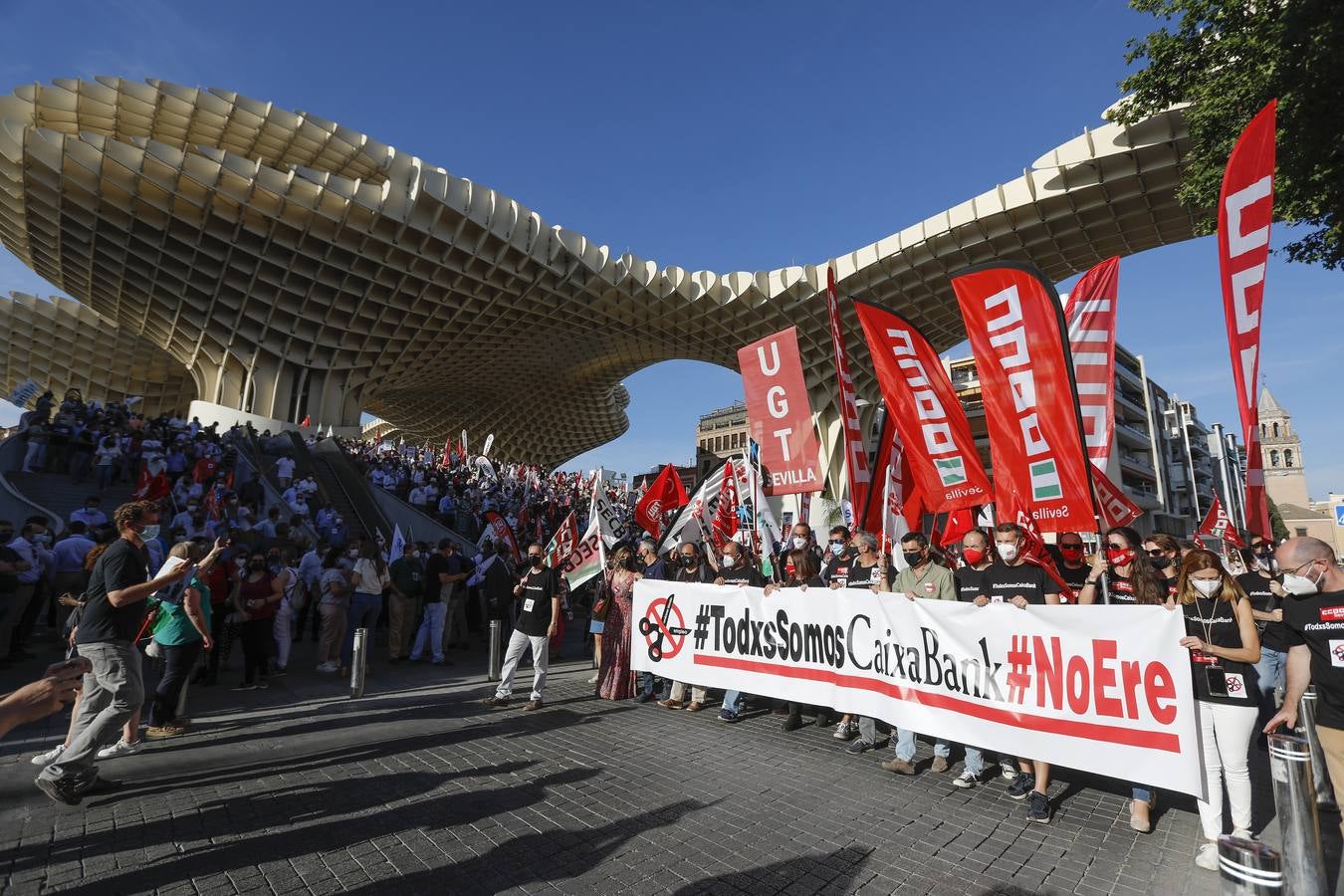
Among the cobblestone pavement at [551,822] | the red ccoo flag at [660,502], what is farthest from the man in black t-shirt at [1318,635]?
the red ccoo flag at [660,502]

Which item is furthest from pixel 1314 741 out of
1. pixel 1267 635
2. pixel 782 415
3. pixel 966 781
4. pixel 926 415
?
pixel 782 415

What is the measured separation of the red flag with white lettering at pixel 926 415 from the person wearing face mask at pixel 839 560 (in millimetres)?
1151

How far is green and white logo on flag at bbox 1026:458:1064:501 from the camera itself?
17.3 ft

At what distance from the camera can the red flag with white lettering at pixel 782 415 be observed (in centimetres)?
761

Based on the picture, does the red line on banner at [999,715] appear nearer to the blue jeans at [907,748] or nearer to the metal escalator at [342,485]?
the blue jeans at [907,748]

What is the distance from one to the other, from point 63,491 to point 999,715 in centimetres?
1848

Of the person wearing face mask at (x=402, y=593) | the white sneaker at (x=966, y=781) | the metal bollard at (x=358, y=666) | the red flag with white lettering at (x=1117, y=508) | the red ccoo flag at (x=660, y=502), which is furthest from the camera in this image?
the red ccoo flag at (x=660, y=502)

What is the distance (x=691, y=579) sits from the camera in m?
7.92

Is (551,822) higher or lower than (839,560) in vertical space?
lower

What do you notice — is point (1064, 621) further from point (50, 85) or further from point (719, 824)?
point (50, 85)

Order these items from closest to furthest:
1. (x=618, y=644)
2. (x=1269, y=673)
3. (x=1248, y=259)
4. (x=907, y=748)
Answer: (x=1248, y=259) → (x=907, y=748) → (x=1269, y=673) → (x=618, y=644)

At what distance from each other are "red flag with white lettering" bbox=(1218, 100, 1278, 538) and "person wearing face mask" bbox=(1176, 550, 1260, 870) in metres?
0.92

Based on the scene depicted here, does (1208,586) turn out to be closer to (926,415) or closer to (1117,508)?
(926,415)

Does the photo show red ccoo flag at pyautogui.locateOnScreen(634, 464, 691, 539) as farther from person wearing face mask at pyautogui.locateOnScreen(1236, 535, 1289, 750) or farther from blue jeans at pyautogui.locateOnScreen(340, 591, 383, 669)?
person wearing face mask at pyautogui.locateOnScreen(1236, 535, 1289, 750)
